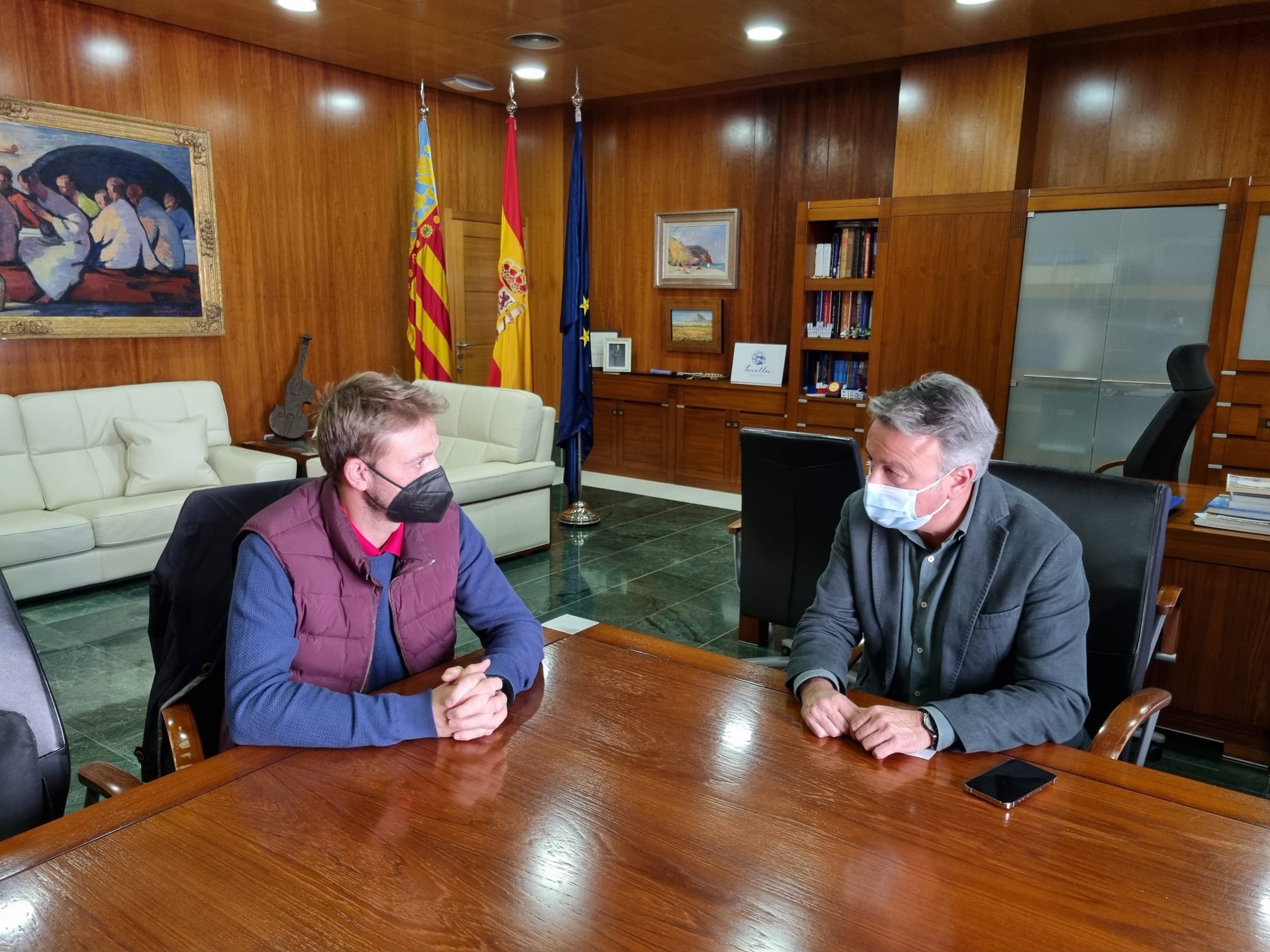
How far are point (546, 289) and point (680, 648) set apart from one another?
5.84 m

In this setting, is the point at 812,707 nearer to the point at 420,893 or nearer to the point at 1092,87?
the point at 420,893

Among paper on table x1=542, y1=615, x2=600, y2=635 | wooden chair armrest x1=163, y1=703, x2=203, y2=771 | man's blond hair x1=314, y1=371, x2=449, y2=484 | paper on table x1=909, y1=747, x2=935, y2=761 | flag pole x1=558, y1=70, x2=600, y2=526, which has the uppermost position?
man's blond hair x1=314, y1=371, x2=449, y2=484

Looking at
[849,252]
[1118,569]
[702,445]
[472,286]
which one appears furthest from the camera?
[472,286]

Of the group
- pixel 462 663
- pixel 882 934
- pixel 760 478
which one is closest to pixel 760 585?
pixel 760 478

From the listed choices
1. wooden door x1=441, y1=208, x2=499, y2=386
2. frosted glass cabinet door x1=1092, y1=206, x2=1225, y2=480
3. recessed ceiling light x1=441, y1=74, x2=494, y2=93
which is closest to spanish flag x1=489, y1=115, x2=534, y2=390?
recessed ceiling light x1=441, y1=74, x2=494, y2=93

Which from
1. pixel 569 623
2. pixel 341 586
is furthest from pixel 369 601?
pixel 569 623

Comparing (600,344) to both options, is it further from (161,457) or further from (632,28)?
(161,457)

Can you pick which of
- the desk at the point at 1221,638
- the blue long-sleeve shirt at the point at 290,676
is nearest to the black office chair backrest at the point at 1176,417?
the desk at the point at 1221,638

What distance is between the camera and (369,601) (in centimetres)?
152

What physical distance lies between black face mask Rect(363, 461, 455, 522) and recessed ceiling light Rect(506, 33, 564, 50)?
160 inches

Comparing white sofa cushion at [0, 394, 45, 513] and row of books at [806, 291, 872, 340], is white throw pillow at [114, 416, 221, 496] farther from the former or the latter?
row of books at [806, 291, 872, 340]

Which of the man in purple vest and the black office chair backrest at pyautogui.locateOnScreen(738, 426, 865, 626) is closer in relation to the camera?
the man in purple vest

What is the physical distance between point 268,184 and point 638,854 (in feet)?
17.5

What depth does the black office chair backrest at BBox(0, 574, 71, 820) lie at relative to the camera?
137 centimetres
